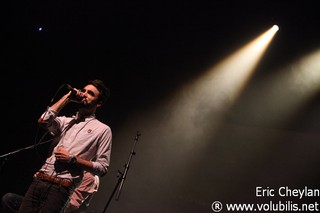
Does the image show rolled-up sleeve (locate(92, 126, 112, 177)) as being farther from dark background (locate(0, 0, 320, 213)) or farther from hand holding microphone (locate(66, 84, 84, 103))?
dark background (locate(0, 0, 320, 213))

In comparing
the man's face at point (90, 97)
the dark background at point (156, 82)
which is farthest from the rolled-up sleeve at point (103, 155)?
the dark background at point (156, 82)

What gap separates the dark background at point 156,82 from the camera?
5.01 meters

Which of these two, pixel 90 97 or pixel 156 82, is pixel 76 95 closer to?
pixel 90 97

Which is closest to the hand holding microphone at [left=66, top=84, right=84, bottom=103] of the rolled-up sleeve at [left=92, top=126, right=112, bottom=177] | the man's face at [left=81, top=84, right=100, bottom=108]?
the man's face at [left=81, top=84, right=100, bottom=108]

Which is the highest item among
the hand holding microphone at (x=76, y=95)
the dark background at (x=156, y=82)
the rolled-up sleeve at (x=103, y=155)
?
the dark background at (x=156, y=82)

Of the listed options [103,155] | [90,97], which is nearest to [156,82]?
[90,97]

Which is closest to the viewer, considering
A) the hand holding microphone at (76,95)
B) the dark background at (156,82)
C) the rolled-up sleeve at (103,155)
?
the rolled-up sleeve at (103,155)

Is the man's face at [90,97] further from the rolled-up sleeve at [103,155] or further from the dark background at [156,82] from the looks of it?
the dark background at [156,82]

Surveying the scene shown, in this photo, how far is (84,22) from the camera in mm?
5668

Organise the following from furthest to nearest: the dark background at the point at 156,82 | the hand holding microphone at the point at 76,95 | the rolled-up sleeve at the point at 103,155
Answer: the dark background at the point at 156,82 → the hand holding microphone at the point at 76,95 → the rolled-up sleeve at the point at 103,155

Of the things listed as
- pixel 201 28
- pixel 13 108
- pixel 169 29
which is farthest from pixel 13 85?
pixel 201 28

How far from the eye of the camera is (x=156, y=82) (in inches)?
242

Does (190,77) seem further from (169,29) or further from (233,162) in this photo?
(233,162)

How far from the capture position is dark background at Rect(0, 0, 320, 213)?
16.4 ft
